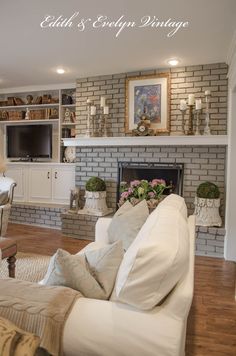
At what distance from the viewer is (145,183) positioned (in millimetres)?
3881

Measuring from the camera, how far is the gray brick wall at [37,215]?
4.77 metres

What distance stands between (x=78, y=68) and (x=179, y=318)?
12.2ft

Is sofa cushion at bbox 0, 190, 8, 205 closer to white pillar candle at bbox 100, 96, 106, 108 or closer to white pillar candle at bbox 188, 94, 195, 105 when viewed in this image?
white pillar candle at bbox 100, 96, 106, 108

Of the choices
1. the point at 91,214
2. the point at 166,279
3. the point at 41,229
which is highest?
the point at 166,279

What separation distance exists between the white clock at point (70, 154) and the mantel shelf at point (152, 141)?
1.63 ft

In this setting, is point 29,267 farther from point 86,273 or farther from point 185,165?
point 185,165

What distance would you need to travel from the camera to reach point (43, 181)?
202 inches

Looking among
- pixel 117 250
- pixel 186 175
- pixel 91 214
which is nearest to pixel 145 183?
pixel 186 175

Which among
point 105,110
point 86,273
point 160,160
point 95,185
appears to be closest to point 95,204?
point 95,185

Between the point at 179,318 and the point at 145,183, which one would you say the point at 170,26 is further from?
the point at 179,318

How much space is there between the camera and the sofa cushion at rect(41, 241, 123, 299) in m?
1.22

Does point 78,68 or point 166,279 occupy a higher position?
point 78,68

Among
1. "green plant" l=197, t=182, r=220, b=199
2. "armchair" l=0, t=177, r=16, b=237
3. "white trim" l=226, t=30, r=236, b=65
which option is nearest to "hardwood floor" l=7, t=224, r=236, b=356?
"armchair" l=0, t=177, r=16, b=237

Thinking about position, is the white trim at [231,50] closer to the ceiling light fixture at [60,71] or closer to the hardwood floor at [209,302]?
the ceiling light fixture at [60,71]
